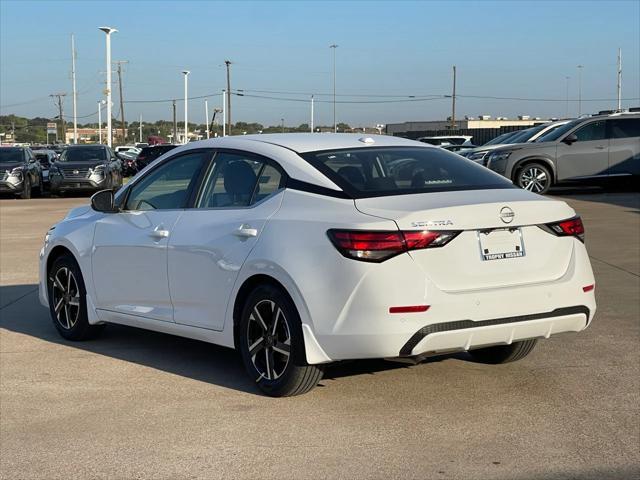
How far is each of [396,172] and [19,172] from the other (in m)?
25.0

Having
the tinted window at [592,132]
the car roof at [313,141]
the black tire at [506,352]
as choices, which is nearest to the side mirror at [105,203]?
the car roof at [313,141]

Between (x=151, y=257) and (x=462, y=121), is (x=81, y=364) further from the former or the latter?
(x=462, y=121)

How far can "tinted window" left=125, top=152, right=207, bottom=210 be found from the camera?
7023mm

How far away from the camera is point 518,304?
573 centimetres

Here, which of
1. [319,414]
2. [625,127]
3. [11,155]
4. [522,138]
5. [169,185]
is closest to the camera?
[319,414]

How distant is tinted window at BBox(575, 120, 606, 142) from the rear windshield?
56.1ft

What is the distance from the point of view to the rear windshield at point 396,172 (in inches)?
235

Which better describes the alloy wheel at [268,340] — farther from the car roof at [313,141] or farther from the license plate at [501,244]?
the license plate at [501,244]

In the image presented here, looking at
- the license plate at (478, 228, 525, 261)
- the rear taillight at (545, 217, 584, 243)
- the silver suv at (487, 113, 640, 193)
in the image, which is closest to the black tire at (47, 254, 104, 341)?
the license plate at (478, 228, 525, 261)

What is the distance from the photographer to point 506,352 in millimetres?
6875

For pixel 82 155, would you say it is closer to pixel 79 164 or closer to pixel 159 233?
pixel 79 164

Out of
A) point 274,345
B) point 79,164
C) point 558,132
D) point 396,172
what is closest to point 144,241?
point 274,345

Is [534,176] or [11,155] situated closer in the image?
[534,176]

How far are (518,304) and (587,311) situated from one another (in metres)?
0.64
